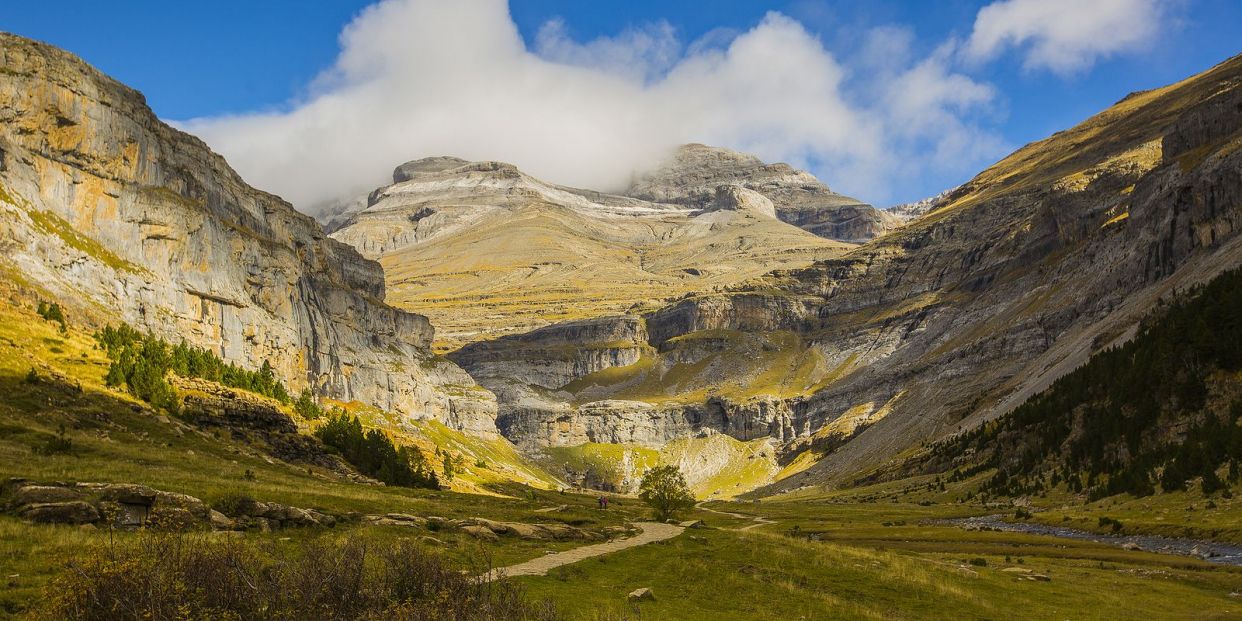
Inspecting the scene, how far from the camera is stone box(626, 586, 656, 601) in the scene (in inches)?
965

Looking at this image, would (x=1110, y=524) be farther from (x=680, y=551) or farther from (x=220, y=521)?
(x=220, y=521)

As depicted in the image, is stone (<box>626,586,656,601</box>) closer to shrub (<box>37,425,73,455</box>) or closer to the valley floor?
the valley floor

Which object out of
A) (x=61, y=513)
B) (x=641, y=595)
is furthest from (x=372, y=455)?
(x=641, y=595)

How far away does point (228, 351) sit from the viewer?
479ft

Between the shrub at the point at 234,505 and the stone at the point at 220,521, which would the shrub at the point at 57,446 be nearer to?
the shrub at the point at 234,505

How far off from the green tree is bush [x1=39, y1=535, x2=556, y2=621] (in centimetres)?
5204

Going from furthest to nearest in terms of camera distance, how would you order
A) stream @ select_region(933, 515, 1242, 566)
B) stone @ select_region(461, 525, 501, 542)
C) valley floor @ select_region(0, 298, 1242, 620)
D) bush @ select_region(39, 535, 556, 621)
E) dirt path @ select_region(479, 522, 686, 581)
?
stream @ select_region(933, 515, 1242, 566)
stone @ select_region(461, 525, 501, 542)
dirt path @ select_region(479, 522, 686, 581)
valley floor @ select_region(0, 298, 1242, 620)
bush @ select_region(39, 535, 556, 621)

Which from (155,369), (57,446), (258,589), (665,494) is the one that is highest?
(155,369)

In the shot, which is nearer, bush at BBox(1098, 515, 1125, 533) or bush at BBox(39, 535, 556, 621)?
bush at BBox(39, 535, 556, 621)

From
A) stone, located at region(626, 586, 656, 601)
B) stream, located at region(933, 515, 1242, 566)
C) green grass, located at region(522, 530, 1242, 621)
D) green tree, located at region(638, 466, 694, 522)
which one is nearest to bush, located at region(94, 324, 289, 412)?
green tree, located at region(638, 466, 694, 522)

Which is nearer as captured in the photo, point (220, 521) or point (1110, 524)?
point (220, 521)

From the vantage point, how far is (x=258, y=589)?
50.7ft

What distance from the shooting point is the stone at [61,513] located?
2317 cm

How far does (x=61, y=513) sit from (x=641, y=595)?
1862cm
